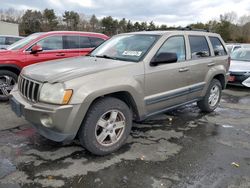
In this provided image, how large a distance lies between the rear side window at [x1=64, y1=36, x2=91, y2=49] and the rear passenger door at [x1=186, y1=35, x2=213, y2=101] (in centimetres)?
379

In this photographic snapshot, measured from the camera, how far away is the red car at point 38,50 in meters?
6.61

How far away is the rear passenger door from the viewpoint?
17.0 feet

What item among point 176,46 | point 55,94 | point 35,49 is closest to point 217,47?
point 176,46

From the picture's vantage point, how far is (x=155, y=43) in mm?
4496

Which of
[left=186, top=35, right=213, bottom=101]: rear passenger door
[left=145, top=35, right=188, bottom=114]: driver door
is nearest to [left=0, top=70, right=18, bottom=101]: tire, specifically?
[left=145, top=35, right=188, bottom=114]: driver door

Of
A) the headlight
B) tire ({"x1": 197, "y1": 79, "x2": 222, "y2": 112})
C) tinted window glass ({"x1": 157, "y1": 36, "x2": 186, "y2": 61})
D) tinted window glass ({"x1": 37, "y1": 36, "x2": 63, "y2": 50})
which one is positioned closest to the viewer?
the headlight

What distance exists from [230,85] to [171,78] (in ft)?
19.5

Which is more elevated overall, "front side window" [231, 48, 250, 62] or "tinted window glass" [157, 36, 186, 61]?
"tinted window glass" [157, 36, 186, 61]

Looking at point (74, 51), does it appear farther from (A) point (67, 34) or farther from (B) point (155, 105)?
(B) point (155, 105)

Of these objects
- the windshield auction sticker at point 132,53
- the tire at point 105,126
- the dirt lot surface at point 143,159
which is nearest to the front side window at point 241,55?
the dirt lot surface at point 143,159

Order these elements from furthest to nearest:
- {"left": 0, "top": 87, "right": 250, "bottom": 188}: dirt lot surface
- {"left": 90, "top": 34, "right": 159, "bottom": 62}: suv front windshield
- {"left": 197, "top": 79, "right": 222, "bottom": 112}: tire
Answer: {"left": 197, "top": 79, "right": 222, "bottom": 112}: tire < {"left": 90, "top": 34, "right": 159, "bottom": 62}: suv front windshield < {"left": 0, "top": 87, "right": 250, "bottom": 188}: dirt lot surface

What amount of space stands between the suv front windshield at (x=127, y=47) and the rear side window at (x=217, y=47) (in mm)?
1971

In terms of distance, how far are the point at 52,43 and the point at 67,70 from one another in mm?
4070

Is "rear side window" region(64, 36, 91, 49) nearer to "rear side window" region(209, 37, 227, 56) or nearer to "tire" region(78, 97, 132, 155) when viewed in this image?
"rear side window" region(209, 37, 227, 56)
